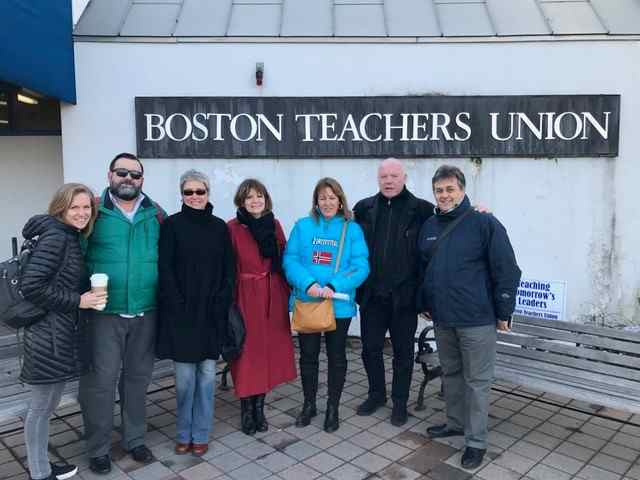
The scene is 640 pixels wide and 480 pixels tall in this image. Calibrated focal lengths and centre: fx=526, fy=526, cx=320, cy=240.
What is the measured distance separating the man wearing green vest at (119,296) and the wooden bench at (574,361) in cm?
220

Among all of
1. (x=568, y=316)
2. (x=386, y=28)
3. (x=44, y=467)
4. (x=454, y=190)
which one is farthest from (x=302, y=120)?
(x=44, y=467)

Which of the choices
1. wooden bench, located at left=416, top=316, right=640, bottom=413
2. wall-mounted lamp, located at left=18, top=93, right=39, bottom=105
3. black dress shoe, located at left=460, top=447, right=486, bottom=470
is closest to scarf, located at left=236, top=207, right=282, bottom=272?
wooden bench, located at left=416, top=316, right=640, bottom=413

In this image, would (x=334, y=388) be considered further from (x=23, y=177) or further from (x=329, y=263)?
(x=23, y=177)

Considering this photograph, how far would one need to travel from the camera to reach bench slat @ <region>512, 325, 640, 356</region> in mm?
3648

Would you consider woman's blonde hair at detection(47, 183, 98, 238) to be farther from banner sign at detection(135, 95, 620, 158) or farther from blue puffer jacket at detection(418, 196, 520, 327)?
banner sign at detection(135, 95, 620, 158)

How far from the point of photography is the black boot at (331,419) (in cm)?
379

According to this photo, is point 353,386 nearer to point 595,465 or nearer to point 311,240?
point 311,240

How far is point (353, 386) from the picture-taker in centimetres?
468

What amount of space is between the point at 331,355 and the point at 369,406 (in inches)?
24.6

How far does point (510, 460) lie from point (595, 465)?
0.53 metres

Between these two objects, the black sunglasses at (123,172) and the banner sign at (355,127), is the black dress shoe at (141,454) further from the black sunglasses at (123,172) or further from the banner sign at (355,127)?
the banner sign at (355,127)

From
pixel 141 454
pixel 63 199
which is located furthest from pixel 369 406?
pixel 63 199

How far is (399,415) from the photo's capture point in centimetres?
389

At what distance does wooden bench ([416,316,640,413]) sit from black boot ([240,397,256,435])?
143cm
